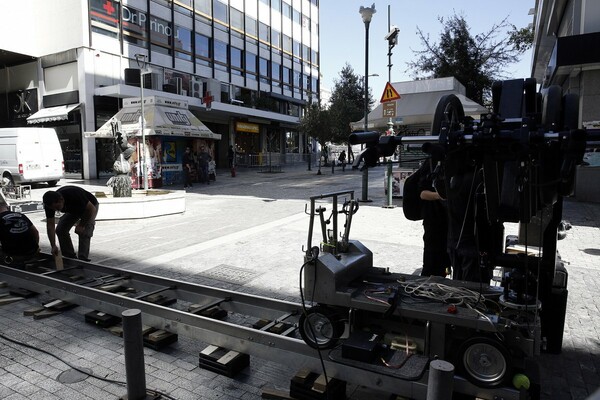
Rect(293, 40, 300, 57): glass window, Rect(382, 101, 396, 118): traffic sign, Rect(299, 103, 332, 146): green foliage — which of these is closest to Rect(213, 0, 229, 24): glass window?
Rect(299, 103, 332, 146): green foliage

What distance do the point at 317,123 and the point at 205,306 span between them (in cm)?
2679

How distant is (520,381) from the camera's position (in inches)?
104

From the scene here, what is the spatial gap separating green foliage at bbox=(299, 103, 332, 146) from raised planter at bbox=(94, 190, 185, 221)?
19.4 metres

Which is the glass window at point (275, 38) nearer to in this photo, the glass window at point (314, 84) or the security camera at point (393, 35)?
the glass window at point (314, 84)

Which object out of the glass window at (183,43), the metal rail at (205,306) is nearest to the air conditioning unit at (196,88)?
the glass window at (183,43)

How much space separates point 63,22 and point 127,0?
3.80m

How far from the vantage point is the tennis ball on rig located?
8.63ft

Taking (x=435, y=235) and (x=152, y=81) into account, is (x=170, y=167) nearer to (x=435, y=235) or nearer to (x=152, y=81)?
(x=152, y=81)

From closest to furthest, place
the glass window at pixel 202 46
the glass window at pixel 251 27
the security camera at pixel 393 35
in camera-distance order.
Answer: the security camera at pixel 393 35 → the glass window at pixel 202 46 → the glass window at pixel 251 27

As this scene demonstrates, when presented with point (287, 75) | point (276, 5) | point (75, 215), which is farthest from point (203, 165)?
point (276, 5)

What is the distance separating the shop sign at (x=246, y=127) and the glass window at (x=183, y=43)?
Result: 673 cm

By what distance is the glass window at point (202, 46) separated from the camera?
100 ft

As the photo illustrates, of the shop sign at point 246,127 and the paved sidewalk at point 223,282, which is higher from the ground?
the shop sign at point 246,127

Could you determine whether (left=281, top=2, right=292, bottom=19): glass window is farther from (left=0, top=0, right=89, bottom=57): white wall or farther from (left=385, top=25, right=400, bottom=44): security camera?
(left=385, top=25, right=400, bottom=44): security camera
